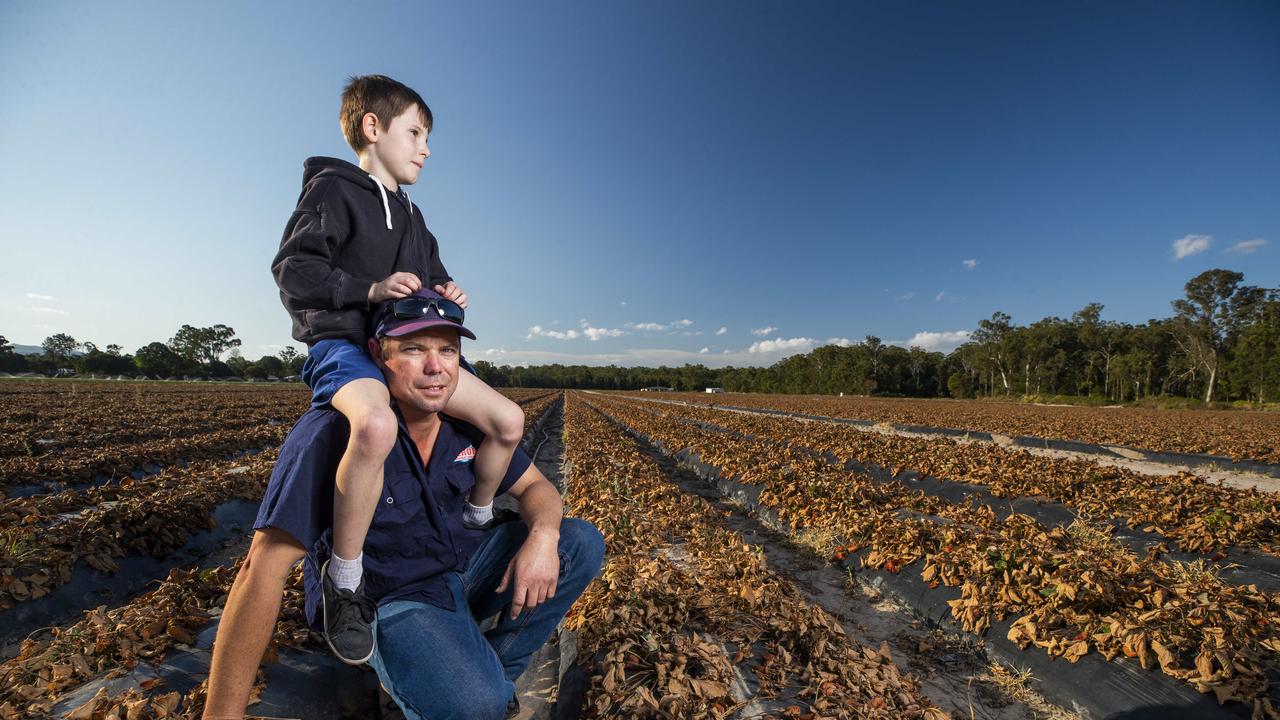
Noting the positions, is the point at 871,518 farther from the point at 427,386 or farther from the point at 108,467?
the point at 108,467

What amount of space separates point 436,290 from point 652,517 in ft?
16.7

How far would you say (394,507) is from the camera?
2.09 meters

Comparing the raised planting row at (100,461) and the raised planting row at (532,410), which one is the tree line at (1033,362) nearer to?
the raised planting row at (532,410)

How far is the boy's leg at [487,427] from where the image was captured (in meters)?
2.33

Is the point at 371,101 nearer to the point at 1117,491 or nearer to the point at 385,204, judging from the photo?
the point at 385,204

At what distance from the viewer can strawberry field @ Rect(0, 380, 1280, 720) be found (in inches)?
94.5

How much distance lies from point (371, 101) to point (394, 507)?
2.01 meters

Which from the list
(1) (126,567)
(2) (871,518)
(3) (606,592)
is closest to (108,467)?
(1) (126,567)

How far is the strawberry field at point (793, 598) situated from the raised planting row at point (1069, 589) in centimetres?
2

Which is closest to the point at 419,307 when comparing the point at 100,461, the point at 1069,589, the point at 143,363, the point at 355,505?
the point at 355,505

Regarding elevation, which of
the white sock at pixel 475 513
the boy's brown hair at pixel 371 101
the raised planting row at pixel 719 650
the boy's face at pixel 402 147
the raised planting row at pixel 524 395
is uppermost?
the boy's brown hair at pixel 371 101

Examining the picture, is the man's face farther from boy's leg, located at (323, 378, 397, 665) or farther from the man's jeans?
the man's jeans

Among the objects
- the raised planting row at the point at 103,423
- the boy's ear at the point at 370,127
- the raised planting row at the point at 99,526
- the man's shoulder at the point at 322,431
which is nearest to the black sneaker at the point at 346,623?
the man's shoulder at the point at 322,431

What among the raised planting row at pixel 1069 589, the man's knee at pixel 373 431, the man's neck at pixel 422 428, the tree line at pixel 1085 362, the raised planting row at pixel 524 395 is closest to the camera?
the man's knee at pixel 373 431
